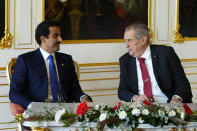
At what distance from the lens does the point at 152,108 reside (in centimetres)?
344

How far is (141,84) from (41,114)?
192cm

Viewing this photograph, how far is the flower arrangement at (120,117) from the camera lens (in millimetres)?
3234

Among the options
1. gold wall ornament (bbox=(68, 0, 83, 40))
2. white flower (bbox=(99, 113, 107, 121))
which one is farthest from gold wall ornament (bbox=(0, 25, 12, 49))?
white flower (bbox=(99, 113, 107, 121))

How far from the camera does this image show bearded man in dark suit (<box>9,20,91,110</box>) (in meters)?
4.56

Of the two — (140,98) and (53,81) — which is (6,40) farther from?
(140,98)

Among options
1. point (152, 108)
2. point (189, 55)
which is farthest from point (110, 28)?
point (152, 108)

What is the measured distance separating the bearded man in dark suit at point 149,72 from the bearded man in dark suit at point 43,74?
636 mm

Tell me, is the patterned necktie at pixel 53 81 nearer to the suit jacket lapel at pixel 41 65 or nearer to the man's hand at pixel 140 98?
the suit jacket lapel at pixel 41 65

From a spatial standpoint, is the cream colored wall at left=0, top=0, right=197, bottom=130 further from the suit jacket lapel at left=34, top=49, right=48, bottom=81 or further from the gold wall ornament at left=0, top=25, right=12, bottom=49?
the suit jacket lapel at left=34, top=49, right=48, bottom=81

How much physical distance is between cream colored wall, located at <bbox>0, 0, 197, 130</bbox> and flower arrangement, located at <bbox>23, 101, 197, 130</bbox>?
8.88ft

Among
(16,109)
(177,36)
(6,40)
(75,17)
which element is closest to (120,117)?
(16,109)

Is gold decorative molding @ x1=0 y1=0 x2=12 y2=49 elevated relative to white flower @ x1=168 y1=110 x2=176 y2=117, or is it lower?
elevated

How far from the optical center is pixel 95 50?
6.56m

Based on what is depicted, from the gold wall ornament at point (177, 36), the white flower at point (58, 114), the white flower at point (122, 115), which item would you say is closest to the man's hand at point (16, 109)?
the white flower at point (58, 114)
